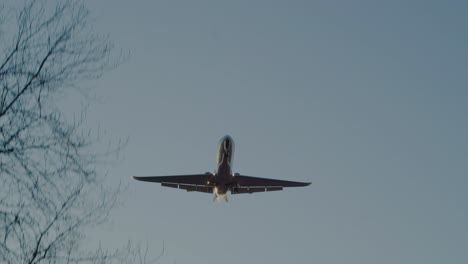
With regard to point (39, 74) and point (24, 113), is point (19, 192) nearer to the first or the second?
point (24, 113)

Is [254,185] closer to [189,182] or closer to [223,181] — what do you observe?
[223,181]

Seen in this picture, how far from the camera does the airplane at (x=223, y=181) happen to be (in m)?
67.8

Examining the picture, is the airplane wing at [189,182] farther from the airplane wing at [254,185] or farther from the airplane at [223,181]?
the airplane wing at [254,185]

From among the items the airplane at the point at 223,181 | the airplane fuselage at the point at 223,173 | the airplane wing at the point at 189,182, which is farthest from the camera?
the airplane wing at the point at 189,182

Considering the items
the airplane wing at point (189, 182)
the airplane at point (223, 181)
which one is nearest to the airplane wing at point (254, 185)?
the airplane at point (223, 181)

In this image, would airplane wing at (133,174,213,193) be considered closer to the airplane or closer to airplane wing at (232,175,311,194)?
the airplane

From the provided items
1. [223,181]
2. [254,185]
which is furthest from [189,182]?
[254,185]

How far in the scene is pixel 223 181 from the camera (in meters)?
67.8

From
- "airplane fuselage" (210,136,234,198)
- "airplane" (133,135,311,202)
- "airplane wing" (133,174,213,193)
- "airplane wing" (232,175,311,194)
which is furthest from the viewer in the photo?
"airplane wing" (133,174,213,193)

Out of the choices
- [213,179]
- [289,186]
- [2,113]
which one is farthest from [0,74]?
[289,186]

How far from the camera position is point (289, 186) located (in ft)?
236

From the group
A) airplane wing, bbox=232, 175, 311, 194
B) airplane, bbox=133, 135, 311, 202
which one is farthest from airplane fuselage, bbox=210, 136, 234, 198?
airplane wing, bbox=232, 175, 311, 194

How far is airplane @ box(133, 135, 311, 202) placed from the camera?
67.8 meters

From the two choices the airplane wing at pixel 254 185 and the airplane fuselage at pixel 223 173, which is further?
the airplane wing at pixel 254 185
